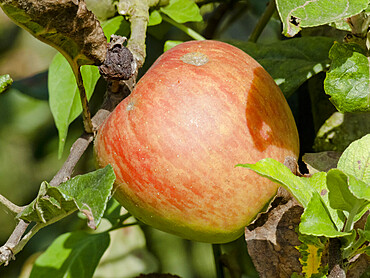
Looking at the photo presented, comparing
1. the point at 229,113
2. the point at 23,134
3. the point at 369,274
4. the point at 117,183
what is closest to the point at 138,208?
the point at 117,183

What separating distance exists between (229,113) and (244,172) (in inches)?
2.5

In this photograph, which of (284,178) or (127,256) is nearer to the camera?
(284,178)

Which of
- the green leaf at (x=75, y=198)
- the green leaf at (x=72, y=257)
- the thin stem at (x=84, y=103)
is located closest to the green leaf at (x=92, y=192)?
the green leaf at (x=75, y=198)

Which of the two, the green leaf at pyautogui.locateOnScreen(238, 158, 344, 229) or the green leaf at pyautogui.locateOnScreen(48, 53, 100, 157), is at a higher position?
the green leaf at pyautogui.locateOnScreen(238, 158, 344, 229)

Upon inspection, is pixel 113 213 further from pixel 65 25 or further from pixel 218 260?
pixel 65 25

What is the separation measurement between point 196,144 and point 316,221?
0.16 meters

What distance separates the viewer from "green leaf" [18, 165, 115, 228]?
1.49ft

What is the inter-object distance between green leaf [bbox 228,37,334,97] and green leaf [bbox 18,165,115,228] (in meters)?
0.31

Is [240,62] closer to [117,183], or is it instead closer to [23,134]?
[117,183]

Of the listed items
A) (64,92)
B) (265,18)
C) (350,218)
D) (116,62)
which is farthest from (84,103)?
(265,18)

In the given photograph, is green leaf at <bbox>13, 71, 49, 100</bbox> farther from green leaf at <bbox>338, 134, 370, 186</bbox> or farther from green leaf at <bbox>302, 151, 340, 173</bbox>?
green leaf at <bbox>338, 134, 370, 186</bbox>

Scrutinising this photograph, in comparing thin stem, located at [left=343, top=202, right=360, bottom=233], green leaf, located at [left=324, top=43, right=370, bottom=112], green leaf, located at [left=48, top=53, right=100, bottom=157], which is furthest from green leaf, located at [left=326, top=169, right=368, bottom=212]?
green leaf, located at [left=48, top=53, right=100, bottom=157]

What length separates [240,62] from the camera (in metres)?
0.63

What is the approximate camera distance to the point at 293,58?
2.46 ft
